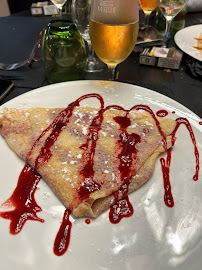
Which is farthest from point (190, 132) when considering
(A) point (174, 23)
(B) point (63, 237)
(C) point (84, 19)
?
(A) point (174, 23)

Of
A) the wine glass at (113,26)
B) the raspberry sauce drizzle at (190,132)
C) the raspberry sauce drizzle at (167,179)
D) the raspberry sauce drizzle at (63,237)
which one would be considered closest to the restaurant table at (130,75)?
the raspberry sauce drizzle at (190,132)

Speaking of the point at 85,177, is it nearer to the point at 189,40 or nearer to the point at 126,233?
the point at 126,233

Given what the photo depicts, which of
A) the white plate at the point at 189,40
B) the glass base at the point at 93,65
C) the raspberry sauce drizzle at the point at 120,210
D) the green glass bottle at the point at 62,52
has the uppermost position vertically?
the green glass bottle at the point at 62,52

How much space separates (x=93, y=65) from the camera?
153cm

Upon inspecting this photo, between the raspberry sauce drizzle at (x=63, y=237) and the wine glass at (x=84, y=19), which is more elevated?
the wine glass at (x=84, y=19)

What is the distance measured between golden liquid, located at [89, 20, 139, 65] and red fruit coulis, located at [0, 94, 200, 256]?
27cm

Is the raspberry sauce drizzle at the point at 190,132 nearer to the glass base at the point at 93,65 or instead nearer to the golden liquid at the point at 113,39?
the golden liquid at the point at 113,39

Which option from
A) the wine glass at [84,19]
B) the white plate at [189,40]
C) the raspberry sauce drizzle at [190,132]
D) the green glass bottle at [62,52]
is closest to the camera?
the raspberry sauce drizzle at [190,132]

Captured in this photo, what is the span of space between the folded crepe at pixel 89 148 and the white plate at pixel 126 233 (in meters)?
0.04

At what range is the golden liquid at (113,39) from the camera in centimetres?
108

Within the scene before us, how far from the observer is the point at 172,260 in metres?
0.65

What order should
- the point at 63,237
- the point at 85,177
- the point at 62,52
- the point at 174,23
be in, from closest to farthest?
the point at 63,237 < the point at 85,177 < the point at 62,52 < the point at 174,23

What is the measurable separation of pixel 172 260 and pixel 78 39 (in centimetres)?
106

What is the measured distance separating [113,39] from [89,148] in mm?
501
